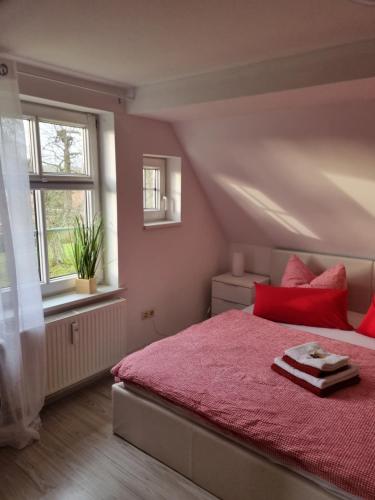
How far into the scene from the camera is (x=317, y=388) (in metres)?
2.08

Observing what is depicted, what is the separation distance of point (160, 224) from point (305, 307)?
1506mm

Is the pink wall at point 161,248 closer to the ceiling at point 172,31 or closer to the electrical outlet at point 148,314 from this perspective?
the electrical outlet at point 148,314

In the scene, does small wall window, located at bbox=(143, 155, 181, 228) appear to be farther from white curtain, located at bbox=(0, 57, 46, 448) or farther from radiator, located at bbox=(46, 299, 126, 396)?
white curtain, located at bbox=(0, 57, 46, 448)

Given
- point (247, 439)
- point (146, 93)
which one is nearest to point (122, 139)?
point (146, 93)

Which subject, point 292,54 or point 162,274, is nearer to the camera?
point 292,54

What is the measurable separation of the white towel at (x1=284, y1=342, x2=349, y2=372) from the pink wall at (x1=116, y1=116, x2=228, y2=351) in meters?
1.61

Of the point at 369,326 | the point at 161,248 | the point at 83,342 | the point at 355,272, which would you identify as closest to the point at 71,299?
the point at 83,342

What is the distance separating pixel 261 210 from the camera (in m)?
3.76

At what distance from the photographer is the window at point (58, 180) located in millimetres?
2758

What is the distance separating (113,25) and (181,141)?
1864mm

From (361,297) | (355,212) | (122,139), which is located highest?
(122,139)

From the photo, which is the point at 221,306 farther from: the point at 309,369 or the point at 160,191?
the point at 309,369

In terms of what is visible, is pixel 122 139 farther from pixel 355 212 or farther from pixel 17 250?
pixel 355 212

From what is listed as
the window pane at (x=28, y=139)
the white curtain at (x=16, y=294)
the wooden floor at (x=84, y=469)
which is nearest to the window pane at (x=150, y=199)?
the window pane at (x=28, y=139)
